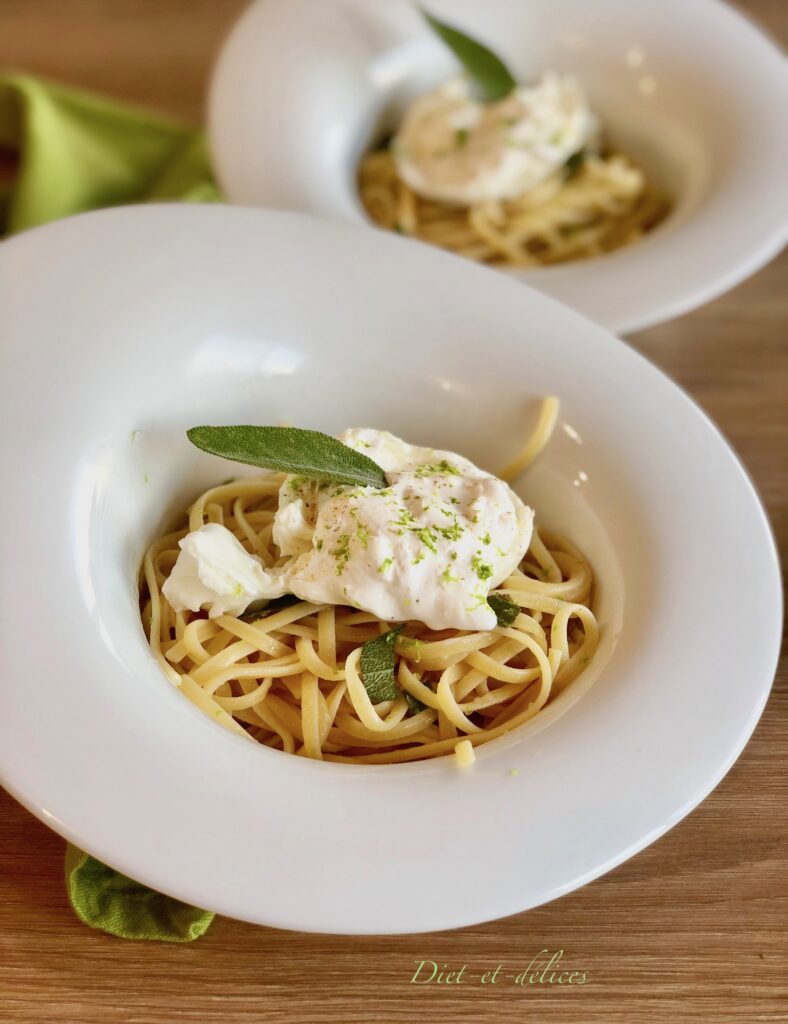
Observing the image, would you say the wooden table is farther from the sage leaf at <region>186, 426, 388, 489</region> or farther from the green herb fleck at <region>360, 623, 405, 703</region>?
the sage leaf at <region>186, 426, 388, 489</region>

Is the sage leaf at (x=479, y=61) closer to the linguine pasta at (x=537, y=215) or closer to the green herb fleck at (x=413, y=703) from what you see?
the linguine pasta at (x=537, y=215)

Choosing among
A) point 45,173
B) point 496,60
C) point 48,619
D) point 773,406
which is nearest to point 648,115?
point 496,60

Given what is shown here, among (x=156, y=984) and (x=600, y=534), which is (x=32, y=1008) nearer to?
(x=156, y=984)

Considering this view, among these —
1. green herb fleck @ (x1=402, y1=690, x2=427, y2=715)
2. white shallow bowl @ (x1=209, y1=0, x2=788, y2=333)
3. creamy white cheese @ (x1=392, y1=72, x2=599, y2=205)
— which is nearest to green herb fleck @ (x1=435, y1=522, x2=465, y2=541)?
green herb fleck @ (x1=402, y1=690, x2=427, y2=715)

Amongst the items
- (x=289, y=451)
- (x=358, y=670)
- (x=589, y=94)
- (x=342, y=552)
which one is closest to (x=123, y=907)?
(x=358, y=670)

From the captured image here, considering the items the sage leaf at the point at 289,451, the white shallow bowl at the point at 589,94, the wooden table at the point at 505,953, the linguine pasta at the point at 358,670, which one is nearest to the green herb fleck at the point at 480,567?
the linguine pasta at the point at 358,670

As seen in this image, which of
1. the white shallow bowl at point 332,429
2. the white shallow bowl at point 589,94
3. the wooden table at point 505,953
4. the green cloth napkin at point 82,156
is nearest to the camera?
the white shallow bowl at point 332,429

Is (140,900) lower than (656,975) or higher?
lower
